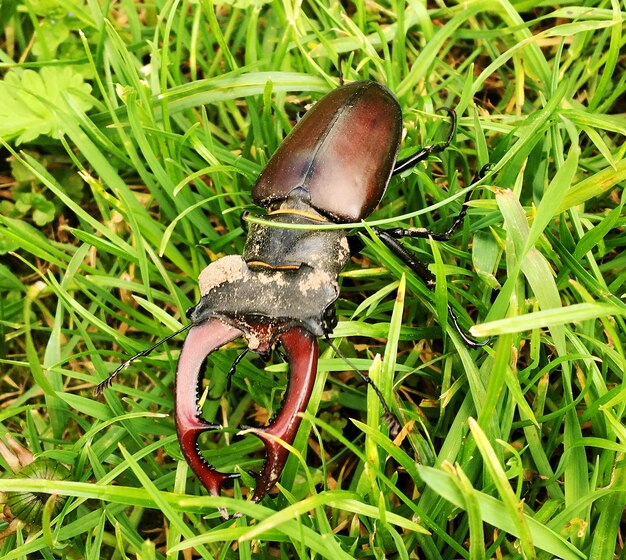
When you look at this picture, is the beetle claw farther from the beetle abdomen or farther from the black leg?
the black leg

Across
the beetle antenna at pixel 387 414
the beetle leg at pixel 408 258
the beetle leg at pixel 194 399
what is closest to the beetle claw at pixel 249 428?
the beetle leg at pixel 194 399

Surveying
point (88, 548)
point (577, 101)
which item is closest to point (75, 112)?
point (88, 548)

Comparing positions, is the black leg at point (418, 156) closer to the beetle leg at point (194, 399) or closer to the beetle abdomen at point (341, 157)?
the beetle abdomen at point (341, 157)

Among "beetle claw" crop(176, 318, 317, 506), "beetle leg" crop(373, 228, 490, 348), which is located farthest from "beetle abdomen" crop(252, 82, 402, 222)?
"beetle claw" crop(176, 318, 317, 506)

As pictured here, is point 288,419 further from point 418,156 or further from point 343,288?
point 418,156

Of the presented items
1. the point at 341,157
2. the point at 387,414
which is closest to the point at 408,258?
the point at 341,157

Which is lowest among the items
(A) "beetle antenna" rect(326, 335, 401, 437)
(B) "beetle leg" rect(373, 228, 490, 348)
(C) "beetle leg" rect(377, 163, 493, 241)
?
(A) "beetle antenna" rect(326, 335, 401, 437)
